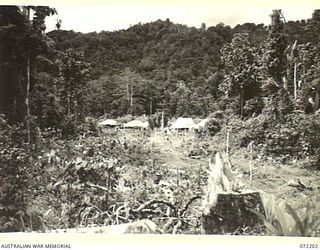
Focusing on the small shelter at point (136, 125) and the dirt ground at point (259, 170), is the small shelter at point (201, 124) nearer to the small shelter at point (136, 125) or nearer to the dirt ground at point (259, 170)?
the dirt ground at point (259, 170)

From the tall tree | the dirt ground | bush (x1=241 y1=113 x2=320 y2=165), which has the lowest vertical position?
the dirt ground

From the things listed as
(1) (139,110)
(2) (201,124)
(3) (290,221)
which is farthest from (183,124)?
(3) (290,221)

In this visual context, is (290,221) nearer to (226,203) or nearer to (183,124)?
(226,203)

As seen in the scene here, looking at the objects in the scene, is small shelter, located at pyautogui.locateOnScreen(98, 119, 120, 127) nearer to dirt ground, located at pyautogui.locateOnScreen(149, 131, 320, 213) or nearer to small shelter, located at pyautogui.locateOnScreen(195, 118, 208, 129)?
dirt ground, located at pyautogui.locateOnScreen(149, 131, 320, 213)

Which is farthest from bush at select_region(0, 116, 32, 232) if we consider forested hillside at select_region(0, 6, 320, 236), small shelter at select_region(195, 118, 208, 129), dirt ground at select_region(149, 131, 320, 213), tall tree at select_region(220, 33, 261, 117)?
tall tree at select_region(220, 33, 261, 117)

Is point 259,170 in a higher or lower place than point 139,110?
lower

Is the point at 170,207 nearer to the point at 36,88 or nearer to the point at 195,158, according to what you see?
the point at 195,158
